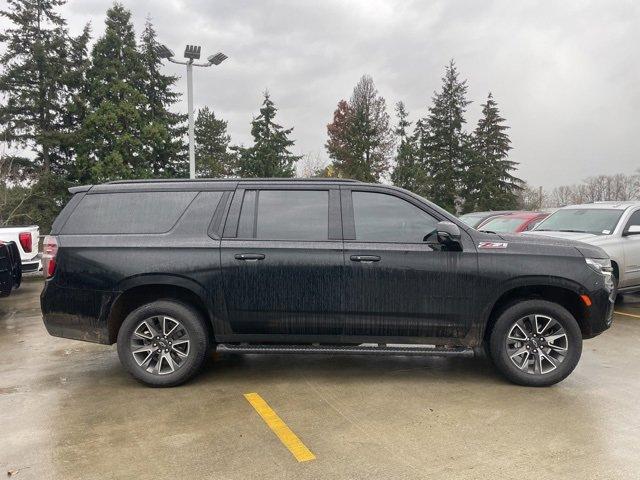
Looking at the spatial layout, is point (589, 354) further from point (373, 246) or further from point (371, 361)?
point (373, 246)

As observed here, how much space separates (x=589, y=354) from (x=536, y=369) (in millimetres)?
1555

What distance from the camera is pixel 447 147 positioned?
133 feet

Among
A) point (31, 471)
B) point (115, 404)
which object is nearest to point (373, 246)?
point (115, 404)

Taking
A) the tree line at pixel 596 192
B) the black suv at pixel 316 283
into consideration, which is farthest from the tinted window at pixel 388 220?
the tree line at pixel 596 192

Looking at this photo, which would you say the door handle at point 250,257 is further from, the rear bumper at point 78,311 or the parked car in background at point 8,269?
the parked car in background at point 8,269

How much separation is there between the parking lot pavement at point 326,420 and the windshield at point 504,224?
616cm

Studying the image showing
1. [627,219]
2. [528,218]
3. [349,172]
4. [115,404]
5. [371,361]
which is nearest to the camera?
[115,404]

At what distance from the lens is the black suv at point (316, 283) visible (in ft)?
14.6

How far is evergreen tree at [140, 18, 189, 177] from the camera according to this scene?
3416cm

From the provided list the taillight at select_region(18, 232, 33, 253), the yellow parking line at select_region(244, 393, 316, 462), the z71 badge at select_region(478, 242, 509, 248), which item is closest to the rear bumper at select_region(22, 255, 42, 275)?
the taillight at select_region(18, 232, 33, 253)

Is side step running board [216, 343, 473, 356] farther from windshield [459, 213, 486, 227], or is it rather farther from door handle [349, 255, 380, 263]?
windshield [459, 213, 486, 227]

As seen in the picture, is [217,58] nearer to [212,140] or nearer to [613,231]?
[613,231]

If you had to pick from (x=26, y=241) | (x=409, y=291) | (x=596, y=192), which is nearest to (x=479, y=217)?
(x=409, y=291)

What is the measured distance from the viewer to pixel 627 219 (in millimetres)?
7934
